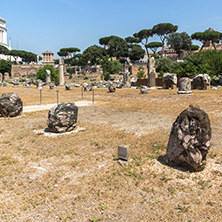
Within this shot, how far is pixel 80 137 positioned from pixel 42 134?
150cm

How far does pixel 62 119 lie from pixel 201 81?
17.5 metres

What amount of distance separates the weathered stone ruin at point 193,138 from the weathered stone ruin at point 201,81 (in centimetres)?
1829

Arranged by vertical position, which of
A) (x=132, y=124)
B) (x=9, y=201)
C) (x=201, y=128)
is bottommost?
(x=9, y=201)

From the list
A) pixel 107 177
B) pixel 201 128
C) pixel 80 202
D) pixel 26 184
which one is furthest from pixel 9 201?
pixel 201 128

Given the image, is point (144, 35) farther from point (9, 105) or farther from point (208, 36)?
point (9, 105)

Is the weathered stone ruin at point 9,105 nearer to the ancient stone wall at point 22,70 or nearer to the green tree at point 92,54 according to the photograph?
the green tree at point 92,54

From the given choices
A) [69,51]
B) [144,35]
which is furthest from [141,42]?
[69,51]

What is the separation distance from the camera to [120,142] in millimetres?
6703

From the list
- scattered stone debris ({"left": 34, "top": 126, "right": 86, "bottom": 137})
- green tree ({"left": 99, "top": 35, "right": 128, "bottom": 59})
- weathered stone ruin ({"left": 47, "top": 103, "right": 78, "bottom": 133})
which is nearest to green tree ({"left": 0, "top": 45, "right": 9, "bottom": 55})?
green tree ({"left": 99, "top": 35, "right": 128, "bottom": 59})

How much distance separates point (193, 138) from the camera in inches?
183

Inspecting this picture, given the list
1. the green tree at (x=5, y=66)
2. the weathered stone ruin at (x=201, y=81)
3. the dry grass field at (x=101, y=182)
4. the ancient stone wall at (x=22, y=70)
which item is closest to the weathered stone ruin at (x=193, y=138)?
the dry grass field at (x=101, y=182)

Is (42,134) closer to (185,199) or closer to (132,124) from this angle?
(132,124)

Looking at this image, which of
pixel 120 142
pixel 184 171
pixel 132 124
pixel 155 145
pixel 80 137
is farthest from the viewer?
pixel 132 124

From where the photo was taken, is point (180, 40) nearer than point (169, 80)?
No
